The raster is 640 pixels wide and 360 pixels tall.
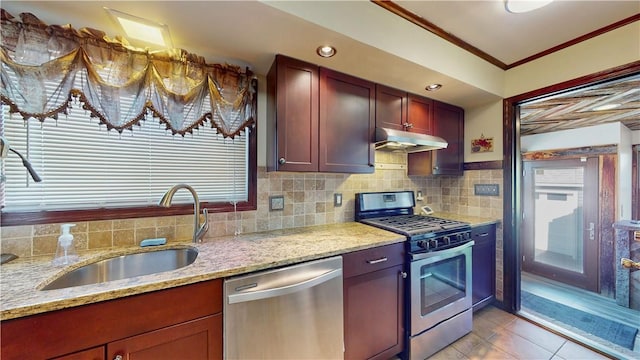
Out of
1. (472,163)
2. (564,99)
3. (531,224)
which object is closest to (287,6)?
(472,163)

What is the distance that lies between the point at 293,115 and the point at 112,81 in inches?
42.2

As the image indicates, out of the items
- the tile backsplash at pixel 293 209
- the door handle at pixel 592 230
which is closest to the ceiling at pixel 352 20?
the tile backsplash at pixel 293 209

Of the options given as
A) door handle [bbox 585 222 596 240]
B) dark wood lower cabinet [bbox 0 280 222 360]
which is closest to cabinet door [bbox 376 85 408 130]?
dark wood lower cabinet [bbox 0 280 222 360]

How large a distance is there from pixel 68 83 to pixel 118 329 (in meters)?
1.31

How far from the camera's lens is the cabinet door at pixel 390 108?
2.00 m

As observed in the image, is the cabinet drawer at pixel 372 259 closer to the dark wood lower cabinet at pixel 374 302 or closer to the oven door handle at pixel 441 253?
the dark wood lower cabinet at pixel 374 302

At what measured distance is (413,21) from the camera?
1.64m

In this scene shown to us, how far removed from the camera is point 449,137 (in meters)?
2.53

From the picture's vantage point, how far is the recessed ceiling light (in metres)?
1.48

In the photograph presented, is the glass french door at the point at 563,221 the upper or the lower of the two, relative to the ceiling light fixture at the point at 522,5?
lower

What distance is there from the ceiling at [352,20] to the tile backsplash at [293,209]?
86 centimetres

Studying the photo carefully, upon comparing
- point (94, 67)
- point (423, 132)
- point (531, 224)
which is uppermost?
point (94, 67)

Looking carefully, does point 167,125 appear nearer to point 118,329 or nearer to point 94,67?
point 94,67

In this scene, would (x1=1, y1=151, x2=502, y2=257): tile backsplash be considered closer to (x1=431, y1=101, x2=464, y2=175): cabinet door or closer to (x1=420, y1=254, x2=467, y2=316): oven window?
(x1=431, y1=101, x2=464, y2=175): cabinet door
